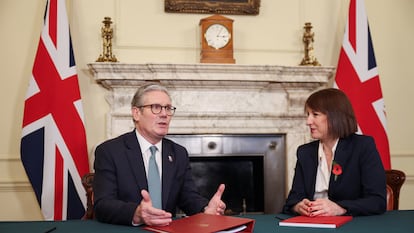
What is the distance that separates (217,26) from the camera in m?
3.91

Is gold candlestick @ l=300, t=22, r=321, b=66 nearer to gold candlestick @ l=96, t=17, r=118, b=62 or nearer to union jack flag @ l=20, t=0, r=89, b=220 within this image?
gold candlestick @ l=96, t=17, r=118, b=62

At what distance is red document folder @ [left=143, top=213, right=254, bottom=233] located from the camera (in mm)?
1590

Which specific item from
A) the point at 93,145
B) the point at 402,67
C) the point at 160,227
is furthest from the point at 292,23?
the point at 160,227

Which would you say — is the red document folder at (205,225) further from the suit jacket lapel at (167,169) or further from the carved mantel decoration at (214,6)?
the carved mantel decoration at (214,6)

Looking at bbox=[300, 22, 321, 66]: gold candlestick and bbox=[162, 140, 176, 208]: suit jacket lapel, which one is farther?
bbox=[300, 22, 321, 66]: gold candlestick

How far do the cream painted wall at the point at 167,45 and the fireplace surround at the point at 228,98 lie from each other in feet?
0.76

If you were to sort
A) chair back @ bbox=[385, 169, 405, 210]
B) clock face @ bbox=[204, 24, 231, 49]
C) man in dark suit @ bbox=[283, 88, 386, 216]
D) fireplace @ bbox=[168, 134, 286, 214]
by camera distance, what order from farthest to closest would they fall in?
fireplace @ bbox=[168, 134, 286, 214]
clock face @ bbox=[204, 24, 231, 49]
chair back @ bbox=[385, 169, 405, 210]
man in dark suit @ bbox=[283, 88, 386, 216]

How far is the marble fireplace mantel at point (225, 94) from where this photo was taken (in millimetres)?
3785

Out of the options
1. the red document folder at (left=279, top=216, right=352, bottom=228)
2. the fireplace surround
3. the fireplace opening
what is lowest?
the fireplace opening

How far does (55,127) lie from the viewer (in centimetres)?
353

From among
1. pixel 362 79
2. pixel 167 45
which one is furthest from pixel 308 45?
pixel 167 45

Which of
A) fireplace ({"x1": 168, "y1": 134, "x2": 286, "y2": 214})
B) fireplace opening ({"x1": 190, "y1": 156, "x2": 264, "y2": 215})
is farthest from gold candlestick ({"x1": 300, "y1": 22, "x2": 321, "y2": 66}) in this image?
fireplace opening ({"x1": 190, "y1": 156, "x2": 264, "y2": 215})

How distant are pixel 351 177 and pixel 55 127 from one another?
7.31 feet

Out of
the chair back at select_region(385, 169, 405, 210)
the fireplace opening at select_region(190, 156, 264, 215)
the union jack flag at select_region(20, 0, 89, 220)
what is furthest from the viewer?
the fireplace opening at select_region(190, 156, 264, 215)
